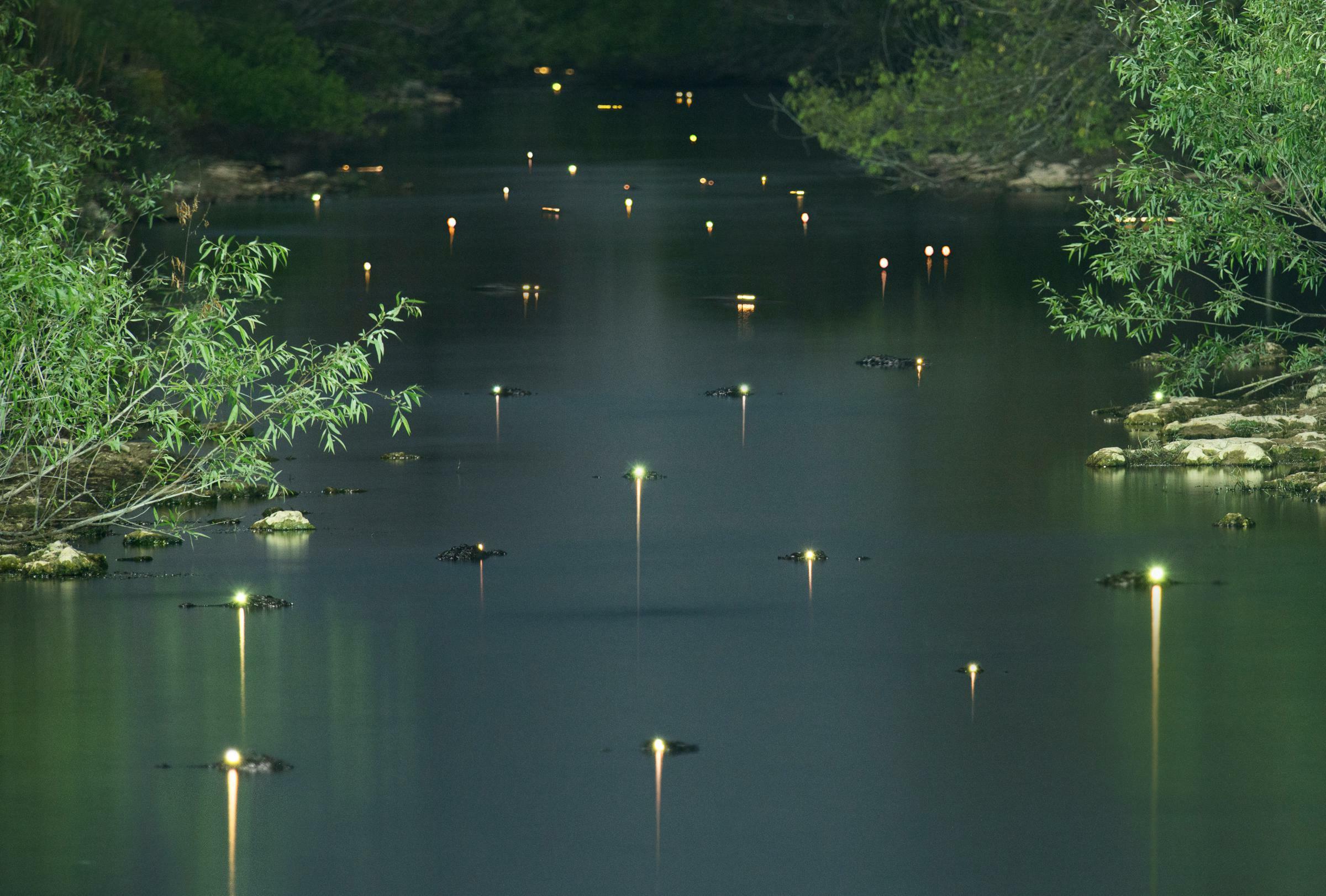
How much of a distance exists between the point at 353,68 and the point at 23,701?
60.0 meters

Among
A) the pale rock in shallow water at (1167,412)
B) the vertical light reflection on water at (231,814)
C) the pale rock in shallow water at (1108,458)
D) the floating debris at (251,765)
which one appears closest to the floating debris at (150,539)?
the floating debris at (251,765)

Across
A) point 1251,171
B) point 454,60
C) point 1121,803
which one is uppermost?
point 454,60

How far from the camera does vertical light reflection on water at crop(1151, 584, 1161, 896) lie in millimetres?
8250

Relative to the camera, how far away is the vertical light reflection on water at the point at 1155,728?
8.25 metres

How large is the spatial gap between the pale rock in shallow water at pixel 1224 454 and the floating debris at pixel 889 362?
4923 mm

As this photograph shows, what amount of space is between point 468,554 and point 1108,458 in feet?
16.8

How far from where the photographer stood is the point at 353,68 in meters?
68.5

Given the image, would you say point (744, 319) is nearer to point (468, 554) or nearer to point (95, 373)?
point (468, 554)

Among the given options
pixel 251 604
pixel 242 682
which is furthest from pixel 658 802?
pixel 251 604

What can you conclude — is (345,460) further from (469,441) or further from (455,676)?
(455,676)

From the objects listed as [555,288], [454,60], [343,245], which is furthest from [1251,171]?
[454,60]

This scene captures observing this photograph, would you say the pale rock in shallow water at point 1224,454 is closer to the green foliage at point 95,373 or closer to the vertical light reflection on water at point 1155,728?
the vertical light reflection on water at point 1155,728

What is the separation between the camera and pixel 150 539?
1371cm

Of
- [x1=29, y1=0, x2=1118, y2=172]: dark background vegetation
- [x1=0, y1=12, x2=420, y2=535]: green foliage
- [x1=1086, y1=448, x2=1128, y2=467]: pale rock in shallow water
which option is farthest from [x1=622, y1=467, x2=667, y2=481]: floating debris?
[x1=29, y1=0, x2=1118, y2=172]: dark background vegetation
